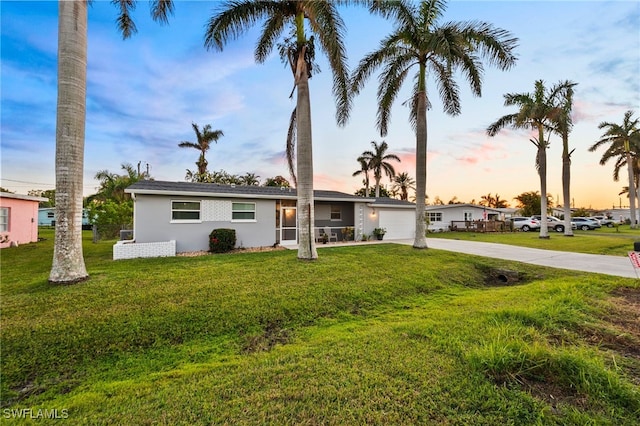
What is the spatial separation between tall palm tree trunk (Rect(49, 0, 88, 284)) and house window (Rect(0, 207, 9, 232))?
13468 millimetres

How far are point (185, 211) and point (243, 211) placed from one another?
109 inches

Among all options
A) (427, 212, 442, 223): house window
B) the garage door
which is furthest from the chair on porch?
(427, 212, 442, 223): house window

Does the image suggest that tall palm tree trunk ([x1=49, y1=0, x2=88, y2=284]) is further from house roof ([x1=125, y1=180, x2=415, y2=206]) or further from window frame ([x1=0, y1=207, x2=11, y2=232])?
window frame ([x1=0, y1=207, x2=11, y2=232])

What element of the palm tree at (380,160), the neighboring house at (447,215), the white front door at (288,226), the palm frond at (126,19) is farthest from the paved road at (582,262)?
the palm tree at (380,160)

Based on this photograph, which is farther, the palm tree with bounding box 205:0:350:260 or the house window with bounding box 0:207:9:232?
the house window with bounding box 0:207:9:232

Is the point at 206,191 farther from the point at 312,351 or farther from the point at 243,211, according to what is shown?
the point at 312,351

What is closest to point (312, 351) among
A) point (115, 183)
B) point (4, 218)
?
point (4, 218)

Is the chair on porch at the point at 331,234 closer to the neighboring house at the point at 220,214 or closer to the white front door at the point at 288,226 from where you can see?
the neighboring house at the point at 220,214

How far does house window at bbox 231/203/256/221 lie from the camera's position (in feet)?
45.5

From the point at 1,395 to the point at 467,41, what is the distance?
53.5ft

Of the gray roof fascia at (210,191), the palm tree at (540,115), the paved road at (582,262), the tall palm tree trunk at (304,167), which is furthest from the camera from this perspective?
the palm tree at (540,115)

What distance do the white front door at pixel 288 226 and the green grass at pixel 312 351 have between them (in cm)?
817

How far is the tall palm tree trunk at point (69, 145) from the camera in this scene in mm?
6453

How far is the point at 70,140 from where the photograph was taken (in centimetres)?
652
